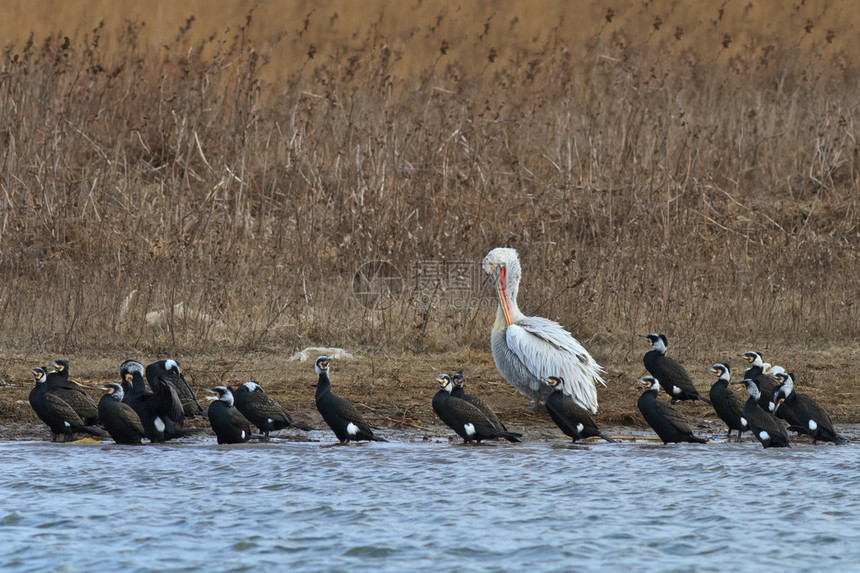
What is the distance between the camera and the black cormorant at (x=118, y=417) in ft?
26.6

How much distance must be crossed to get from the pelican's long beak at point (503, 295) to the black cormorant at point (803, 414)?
91.9 inches

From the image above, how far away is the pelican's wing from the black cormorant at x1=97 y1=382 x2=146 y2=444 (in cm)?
302

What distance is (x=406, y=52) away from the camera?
21219 mm

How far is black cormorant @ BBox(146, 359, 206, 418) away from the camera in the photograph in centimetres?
885

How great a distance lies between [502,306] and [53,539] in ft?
15.4

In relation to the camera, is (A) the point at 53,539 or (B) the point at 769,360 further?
(B) the point at 769,360

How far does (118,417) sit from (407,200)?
19.9 feet

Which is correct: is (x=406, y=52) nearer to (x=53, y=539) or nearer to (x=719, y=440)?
(x=719, y=440)

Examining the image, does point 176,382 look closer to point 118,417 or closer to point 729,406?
point 118,417

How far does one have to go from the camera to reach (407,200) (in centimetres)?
1359

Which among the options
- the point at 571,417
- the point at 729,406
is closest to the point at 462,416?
the point at 571,417

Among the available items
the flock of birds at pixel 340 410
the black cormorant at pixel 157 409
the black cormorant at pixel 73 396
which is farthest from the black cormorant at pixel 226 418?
the black cormorant at pixel 73 396

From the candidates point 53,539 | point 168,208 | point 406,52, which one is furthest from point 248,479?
point 406,52

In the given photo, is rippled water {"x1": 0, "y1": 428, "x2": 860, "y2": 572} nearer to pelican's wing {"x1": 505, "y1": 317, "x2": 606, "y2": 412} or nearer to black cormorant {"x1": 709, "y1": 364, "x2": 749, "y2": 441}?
black cormorant {"x1": 709, "y1": 364, "x2": 749, "y2": 441}
